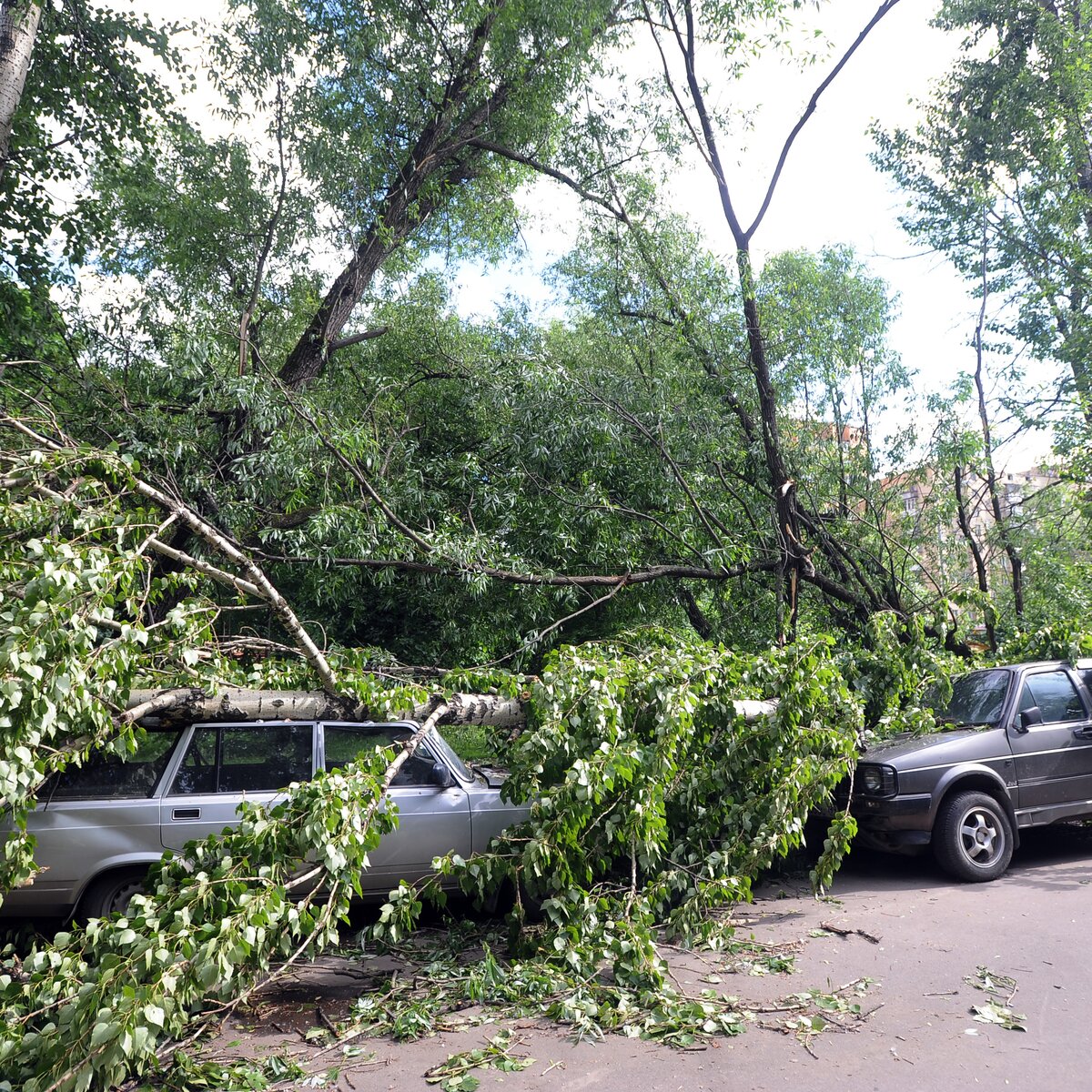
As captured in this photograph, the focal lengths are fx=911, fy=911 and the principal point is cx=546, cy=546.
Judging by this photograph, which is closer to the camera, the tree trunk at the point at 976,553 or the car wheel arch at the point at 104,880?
the car wheel arch at the point at 104,880

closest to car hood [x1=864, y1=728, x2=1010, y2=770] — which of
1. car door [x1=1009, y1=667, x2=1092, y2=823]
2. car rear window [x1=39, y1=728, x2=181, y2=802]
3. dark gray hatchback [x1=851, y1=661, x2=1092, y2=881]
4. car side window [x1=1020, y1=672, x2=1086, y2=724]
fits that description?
dark gray hatchback [x1=851, y1=661, x2=1092, y2=881]

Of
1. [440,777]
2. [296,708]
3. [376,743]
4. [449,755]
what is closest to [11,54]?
[296,708]

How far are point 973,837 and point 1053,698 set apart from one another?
1637 millimetres

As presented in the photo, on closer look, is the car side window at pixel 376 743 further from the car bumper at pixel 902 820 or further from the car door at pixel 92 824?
the car bumper at pixel 902 820

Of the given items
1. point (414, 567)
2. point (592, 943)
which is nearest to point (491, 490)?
point (414, 567)

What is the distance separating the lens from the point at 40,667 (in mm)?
4453

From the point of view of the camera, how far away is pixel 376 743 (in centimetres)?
637

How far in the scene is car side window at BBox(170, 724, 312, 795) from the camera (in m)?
6.07

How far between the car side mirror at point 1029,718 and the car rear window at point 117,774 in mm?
6676

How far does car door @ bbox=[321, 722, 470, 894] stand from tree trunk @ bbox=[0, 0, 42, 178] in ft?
27.7

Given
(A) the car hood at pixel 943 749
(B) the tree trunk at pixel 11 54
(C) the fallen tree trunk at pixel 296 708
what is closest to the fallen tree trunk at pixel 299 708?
(C) the fallen tree trunk at pixel 296 708

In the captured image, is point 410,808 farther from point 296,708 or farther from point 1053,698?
point 1053,698

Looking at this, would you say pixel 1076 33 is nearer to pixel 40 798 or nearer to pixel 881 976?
pixel 881 976

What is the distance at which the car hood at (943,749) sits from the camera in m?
7.29
